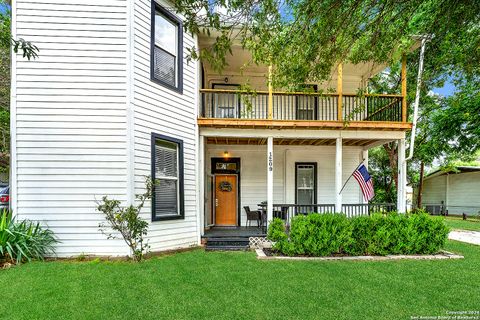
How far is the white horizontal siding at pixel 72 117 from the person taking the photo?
19.4 ft

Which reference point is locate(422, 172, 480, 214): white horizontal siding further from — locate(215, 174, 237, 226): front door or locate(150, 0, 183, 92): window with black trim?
locate(150, 0, 183, 92): window with black trim

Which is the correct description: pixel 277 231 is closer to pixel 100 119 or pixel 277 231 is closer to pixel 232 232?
pixel 232 232

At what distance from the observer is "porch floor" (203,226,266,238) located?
8.18 metres

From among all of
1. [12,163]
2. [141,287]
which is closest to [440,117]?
[141,287]

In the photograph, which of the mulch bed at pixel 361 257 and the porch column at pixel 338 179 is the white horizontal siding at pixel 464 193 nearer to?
the mulch bed at pixel 361 257

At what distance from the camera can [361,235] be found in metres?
6.63

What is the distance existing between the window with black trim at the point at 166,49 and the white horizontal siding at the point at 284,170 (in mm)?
3573

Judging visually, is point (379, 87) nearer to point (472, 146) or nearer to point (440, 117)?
point (440, 117)

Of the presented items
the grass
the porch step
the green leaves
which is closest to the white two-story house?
the porch step

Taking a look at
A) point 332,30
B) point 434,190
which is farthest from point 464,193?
point 332,30

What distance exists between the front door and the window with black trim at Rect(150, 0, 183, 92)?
13.3 ft

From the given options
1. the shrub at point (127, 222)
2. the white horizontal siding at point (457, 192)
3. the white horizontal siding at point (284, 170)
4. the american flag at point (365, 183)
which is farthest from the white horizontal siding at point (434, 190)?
the shrub at point (127, 222)

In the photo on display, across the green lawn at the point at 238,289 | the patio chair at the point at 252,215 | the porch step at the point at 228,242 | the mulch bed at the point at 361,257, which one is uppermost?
the patio chair at the point at 252,215

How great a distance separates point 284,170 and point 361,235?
14.1 feet
